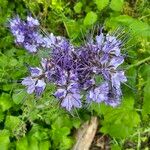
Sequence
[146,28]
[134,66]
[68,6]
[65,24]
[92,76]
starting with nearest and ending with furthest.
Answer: [92,76]
[146,28]
[134,66]
[65,24]
[68,6]

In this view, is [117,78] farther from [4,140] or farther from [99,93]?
[4,140]

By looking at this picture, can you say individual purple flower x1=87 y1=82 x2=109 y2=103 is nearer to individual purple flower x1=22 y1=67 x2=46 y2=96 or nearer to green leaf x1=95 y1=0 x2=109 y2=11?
individual purple flower x1=22 y1=67 x2=46 y2=96

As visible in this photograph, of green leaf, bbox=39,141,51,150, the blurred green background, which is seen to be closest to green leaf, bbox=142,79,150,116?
the blurred green background

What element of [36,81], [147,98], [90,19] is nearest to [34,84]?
[36,81]

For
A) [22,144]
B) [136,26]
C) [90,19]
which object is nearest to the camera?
[136,26]

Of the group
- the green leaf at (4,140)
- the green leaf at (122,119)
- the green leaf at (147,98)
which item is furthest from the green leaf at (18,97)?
the green leaf at (147,98)

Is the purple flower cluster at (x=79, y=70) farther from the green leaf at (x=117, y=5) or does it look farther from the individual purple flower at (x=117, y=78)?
the green leaf at (x=117, y=5)

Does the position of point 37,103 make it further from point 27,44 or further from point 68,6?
point 68,6

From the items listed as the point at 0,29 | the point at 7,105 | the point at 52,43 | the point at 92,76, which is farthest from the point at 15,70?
the point at 92,76
